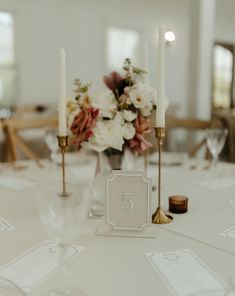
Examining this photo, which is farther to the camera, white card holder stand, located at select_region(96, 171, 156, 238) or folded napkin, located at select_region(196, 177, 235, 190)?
folded napkin, located at select_region(196, 177, 235, 190)

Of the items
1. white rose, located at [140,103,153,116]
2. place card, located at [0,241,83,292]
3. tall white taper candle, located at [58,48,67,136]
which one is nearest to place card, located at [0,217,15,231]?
place card, located at [0,241,83,292]

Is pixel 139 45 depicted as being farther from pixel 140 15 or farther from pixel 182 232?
pixel 182 232

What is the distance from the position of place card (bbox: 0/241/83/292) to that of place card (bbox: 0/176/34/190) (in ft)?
2.03

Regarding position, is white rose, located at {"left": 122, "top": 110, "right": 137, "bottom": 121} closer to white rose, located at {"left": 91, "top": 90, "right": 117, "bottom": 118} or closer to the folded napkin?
white rose, located at {"left": 91, "top": 90, "right": 117, "bottom": 118}

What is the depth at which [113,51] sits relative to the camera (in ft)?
23.0

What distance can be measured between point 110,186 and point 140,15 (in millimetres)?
6654

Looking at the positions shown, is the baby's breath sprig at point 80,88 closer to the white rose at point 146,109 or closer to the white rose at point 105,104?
the white rose at point 105,104

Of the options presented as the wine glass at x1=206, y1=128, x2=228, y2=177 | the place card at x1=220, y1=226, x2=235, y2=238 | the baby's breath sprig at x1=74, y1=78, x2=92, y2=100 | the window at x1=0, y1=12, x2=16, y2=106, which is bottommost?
the place card at x1=220, y1=226, x2=235, y2=238

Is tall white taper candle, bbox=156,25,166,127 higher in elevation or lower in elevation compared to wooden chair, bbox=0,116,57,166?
higher

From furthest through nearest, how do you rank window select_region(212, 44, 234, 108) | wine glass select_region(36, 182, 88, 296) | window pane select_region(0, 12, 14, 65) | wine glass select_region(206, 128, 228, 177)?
window select_region(212, 44, 234, 108)
window pane select_region(0, 12, 14, 65)
wine glass select_region(206, 128, 228, 177)
wine glass select_region(36, 182, 88, 296)

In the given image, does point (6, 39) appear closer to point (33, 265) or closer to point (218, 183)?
point (218, 183)

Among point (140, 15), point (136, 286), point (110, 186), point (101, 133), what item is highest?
point (140, 15)

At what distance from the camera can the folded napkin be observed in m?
1.54

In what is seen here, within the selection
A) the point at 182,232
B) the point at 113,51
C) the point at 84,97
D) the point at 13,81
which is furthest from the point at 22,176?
the point at 113,51
